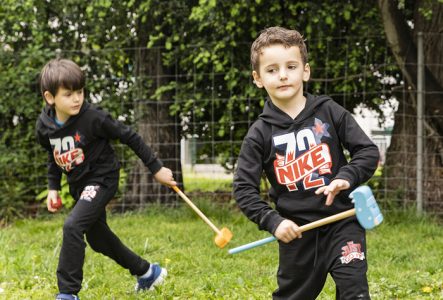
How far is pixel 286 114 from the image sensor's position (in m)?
2.81

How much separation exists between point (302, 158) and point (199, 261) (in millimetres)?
2061

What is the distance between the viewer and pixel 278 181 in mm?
2783

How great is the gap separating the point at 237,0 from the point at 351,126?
3632 mm

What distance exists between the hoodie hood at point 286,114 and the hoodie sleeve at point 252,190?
0.13 metres

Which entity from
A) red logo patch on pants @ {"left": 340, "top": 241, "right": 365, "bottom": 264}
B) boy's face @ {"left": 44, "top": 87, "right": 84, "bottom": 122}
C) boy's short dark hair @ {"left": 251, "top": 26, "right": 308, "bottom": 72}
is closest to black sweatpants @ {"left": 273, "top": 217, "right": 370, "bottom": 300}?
red logo patch on pants @ {"left": 340, "top": 241, "right": 365, "bottom": 264}

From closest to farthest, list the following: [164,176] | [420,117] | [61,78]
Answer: [61,78] < [164,176] < [420,117]

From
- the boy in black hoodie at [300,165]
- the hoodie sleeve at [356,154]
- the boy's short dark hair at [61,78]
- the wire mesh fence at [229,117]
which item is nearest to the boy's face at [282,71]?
the boy in black hoodie at [300,165]

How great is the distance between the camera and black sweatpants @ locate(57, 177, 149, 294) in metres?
3.58

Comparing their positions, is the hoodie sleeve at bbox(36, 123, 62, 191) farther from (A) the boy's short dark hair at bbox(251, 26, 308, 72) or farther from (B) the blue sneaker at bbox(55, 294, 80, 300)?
(A) the boy's short dark hair at bbox(251, 26, 308, 72)

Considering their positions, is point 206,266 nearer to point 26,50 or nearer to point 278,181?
point 278,181

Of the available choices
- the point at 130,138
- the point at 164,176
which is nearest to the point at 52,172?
the point at 130,138

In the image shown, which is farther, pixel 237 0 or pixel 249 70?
pixel 249 70

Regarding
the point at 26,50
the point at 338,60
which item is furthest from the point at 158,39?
the point at 338,60

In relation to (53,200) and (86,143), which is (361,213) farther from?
(53,200)
